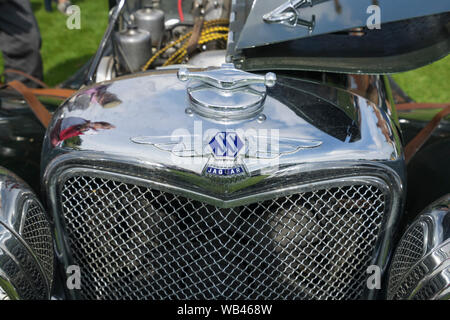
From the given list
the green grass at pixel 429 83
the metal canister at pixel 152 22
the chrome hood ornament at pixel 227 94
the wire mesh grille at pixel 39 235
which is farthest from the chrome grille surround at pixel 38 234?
the green grass at pixel 429 83

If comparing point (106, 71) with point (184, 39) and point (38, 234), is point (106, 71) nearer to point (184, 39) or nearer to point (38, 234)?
point (184, 39)

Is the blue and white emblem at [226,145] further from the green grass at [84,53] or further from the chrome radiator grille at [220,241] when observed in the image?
the green grass at [84,53]

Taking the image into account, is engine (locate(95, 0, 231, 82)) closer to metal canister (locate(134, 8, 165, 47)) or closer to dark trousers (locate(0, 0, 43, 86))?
metal canister (locate(134, 8, 165, 47))

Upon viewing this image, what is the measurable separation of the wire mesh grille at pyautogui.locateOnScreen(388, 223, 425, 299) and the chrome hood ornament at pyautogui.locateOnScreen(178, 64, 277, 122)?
1.57 feet

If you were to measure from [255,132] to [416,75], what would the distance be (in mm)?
2973

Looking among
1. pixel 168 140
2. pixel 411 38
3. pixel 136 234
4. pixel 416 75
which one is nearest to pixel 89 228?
pixel 136 234

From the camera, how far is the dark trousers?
9.95 feet

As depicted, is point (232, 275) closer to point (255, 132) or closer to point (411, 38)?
point (255, 132)

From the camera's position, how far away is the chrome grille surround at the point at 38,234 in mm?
1192

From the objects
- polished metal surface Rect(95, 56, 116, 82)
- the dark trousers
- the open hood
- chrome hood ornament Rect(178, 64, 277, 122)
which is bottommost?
the dark trousers

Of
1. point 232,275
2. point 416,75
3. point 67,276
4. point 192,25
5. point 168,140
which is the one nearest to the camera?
point 168,140

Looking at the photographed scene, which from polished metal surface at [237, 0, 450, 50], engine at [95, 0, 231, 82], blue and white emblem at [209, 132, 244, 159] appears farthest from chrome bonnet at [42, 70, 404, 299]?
engine at [95, 0, 231, 82]

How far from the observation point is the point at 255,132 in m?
1.17

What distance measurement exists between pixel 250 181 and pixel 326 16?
533mm
